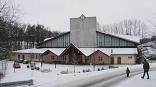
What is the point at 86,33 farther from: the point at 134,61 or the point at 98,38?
the point at 134,61

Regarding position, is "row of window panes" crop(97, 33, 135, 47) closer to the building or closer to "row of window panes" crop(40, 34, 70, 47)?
the building

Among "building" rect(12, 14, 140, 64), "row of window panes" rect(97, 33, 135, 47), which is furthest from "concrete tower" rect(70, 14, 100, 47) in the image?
"row of window panes" rect(97, 33, 135, 47)

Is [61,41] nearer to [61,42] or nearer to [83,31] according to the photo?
[61,42]

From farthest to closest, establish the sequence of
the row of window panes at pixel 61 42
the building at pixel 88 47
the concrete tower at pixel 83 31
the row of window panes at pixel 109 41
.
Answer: the row of window panes at pixel 61 42
the concrete tower at pixel 83 31
the row of window panes at pixel 109 41
the building at pixel 88 47

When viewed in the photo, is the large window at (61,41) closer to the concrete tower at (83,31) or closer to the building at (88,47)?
the building at (88,47)

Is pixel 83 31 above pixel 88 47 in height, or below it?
above

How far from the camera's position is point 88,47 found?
4569 centimetres

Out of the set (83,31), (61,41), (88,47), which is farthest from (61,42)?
(88,47)

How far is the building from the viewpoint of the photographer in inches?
1576

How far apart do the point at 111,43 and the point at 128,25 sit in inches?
1739

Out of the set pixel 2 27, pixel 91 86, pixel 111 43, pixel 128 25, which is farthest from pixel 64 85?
pixel 128 25

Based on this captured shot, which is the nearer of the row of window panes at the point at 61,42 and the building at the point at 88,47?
the building at the point at 88,47

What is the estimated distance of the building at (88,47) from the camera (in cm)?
4003

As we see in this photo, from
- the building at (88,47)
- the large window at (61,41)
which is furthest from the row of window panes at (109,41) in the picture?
the large window at (61,41)
